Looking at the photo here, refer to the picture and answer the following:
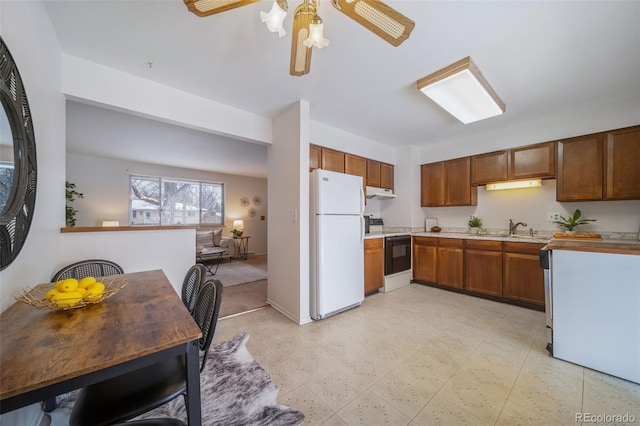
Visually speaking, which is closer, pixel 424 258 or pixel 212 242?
pixel 424 258

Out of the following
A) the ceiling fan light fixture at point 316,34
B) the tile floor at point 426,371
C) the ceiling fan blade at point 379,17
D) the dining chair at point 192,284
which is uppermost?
the ceiling fan blade at point 379,17

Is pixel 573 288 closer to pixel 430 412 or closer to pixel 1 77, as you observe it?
pixel 430 412

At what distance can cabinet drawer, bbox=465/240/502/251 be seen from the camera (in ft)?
10.5

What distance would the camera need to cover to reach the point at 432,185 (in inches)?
164

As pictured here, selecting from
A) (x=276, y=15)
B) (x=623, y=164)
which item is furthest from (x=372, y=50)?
(x=623, y=164)

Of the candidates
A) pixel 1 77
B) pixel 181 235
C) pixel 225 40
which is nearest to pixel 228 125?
pixel 225 40

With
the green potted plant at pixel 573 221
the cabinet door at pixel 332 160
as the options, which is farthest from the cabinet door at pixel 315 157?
the green potted plant at pixel 573 221

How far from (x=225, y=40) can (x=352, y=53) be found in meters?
0.96

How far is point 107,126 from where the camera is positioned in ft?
11.4

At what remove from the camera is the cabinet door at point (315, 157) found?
3.15m

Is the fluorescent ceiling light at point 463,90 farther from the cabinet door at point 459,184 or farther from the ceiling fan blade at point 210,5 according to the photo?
the ceiling fan blade at point 210,5

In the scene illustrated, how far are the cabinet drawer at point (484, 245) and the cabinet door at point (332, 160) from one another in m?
2.13

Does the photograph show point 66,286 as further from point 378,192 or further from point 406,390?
point 378,192

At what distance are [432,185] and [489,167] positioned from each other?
0.85 meters
